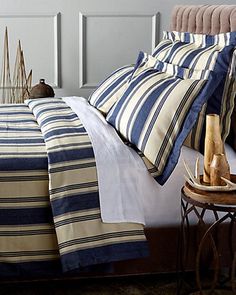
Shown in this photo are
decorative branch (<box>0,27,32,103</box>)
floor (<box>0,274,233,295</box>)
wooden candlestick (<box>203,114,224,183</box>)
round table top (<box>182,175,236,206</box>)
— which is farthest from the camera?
decorative branch (<box>0,27,32,103</box>)

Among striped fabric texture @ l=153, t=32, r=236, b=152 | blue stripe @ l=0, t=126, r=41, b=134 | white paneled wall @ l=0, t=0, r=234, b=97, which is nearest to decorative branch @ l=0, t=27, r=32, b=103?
white paneled wall @ l=0, t=0, r=234, b=97

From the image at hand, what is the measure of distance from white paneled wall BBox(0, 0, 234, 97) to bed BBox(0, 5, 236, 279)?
2.38 meters

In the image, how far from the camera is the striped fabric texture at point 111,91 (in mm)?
3201

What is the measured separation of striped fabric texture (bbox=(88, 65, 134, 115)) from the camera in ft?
10.5

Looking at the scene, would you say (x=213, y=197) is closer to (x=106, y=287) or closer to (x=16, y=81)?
(x=106, y=287)

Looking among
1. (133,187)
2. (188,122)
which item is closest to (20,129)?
(133,187)

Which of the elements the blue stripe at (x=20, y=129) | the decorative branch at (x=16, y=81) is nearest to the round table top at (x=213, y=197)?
the blue stripe at (x=20, y=129)

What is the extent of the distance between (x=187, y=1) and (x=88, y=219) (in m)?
2.96

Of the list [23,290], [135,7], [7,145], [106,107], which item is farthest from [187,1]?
[23,290]

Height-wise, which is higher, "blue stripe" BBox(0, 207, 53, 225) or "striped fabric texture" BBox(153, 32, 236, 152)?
"striped fabric texture" BBox(153, 32, 236, 152)

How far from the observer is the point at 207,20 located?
11.2 ft

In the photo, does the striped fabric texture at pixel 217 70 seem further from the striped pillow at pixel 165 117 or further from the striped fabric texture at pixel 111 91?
the striped fabric texture at pixel 111 91

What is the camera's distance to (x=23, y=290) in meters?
2.55

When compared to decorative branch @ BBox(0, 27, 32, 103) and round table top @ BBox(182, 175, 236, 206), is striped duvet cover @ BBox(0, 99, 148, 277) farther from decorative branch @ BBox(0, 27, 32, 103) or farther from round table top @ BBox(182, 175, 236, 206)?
decorative branch @ BBox(0, 27, 32, 103)
